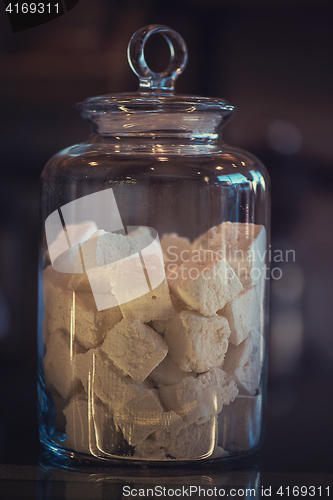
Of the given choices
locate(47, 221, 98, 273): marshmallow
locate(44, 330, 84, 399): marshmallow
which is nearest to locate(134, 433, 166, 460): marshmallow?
locate(44, 330, 84, 399): marshmallow

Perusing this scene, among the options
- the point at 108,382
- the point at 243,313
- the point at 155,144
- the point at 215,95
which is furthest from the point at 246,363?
the point at 215,95

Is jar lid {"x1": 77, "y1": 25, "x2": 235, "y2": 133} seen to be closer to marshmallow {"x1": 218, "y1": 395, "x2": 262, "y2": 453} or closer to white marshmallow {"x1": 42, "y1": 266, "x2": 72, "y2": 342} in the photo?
white marshmallow {"x1": 42, "y1": 266, "x2": 72, "y2": 342}

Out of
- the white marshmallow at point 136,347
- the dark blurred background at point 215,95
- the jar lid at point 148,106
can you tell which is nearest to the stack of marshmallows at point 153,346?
the white marshmallow at point 136,347

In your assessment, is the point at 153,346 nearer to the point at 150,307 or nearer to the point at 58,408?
the point at 150,307

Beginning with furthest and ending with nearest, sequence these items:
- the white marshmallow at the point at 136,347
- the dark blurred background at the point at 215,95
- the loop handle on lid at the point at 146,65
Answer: the dark blurred background at the point at 215,95 < the loop handle on lid at the point at 146,65 < the white marshmallow at the point at 136,347

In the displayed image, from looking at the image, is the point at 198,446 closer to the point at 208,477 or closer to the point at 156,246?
the point at 208,477

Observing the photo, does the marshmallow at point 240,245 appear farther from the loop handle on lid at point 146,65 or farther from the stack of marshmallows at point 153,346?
the loop handle on lid at point 146,65

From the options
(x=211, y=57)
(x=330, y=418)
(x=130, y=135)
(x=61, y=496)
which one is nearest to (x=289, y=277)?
(x=330, y=418)
